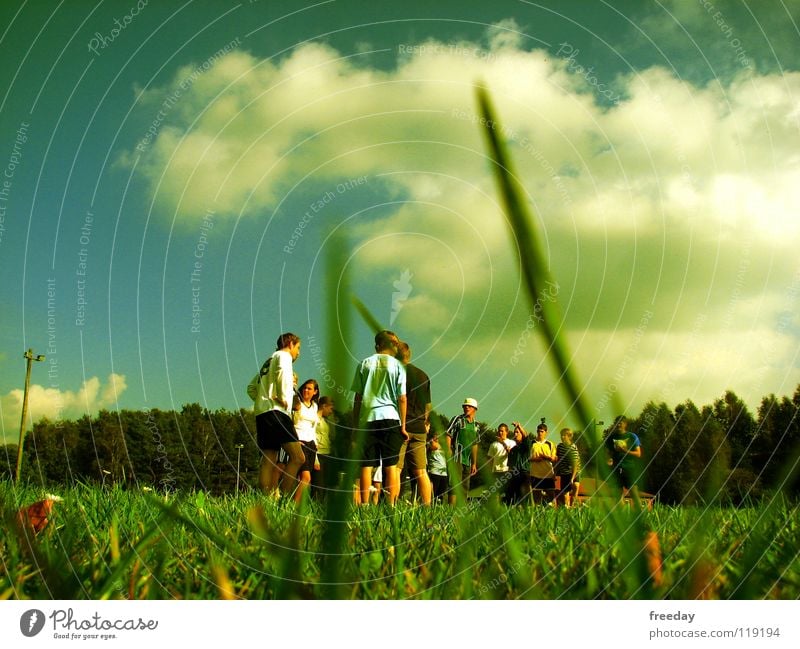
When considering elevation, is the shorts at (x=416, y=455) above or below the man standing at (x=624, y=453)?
below

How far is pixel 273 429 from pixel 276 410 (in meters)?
0.21

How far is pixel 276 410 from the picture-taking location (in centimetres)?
576

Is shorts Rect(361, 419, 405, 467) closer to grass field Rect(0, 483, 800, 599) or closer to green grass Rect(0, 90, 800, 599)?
green grass Rect(0, 90, 800, 599)

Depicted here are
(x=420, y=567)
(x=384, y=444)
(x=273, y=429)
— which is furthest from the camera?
(x=273, y=429)

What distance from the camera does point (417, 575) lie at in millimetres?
2072

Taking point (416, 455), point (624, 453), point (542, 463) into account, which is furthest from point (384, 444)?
point (624, 453)

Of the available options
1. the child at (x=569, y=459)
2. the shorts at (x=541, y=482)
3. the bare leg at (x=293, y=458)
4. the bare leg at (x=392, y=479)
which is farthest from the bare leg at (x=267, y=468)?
the child at (x=569, y=459)

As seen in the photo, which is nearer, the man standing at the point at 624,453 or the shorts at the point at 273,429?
the man standing at the point at 624,453

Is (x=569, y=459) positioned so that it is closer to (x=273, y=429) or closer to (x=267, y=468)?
(x=273, y=429)
